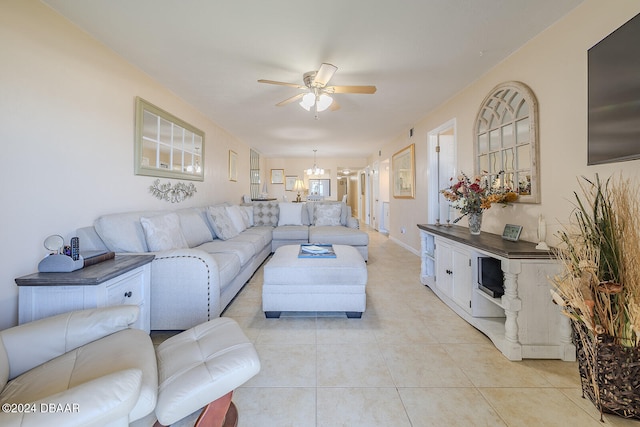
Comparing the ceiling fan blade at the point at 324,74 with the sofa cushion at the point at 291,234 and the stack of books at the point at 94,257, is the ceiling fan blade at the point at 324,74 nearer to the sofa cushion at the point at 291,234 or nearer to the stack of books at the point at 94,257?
the stack of books at the point at 94,257

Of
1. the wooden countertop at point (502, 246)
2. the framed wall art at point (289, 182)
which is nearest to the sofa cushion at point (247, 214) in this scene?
the wooden countertop at point (502, 246)

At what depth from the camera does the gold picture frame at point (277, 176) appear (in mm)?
8766

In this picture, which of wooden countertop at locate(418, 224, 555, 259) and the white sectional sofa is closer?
wooden countertop at locate(418, 224, 555, 259)

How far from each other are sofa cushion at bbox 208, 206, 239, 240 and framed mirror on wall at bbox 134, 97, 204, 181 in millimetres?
616

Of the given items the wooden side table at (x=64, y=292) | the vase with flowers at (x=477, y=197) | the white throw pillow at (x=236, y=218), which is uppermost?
the vase with flowers at (x=477, y=197)

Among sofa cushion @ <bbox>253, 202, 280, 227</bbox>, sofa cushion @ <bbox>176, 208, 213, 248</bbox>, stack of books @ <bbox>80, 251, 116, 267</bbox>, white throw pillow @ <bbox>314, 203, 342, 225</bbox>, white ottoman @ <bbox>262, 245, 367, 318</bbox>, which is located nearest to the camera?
stack of books @ <bbox>80, 251, 116, 267</bbox>

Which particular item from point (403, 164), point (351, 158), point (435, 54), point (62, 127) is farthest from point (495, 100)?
point (351, 158)

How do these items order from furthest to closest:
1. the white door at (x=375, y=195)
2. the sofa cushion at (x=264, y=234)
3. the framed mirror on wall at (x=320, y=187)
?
the framed mirror on wall at (x=320, y=187), the white door at (x=375, y=195), the sofa cushion at (x=264, y=234)

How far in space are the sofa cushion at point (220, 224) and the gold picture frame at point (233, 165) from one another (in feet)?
6.07

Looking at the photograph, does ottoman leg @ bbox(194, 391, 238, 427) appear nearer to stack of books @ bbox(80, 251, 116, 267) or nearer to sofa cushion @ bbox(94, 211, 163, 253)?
stack of books @ bbox(80, 251, 116, 267)

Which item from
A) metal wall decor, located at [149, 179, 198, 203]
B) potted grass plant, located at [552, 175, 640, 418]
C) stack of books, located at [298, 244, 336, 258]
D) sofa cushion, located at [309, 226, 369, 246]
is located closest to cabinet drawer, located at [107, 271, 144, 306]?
stack of books, located at [298, 244, 336, 258]

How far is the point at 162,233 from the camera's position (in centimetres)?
230

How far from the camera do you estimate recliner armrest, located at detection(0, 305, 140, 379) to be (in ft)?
3.44

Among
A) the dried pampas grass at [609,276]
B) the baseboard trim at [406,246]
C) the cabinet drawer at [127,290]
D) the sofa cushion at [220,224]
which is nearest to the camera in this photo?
the dried pampas grass at [609,276]
